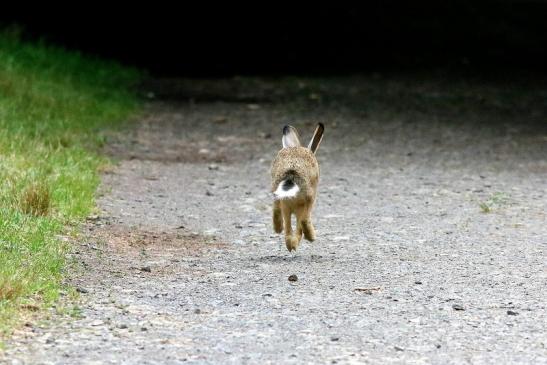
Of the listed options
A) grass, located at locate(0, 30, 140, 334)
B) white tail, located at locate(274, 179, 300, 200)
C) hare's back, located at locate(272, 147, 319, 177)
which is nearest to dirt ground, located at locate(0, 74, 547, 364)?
grass, located at locate(0, 30, 140, 334)

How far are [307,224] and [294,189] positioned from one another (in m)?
0.51

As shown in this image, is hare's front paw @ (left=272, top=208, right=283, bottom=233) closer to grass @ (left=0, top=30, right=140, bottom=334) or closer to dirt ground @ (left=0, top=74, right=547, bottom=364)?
dirt ground @ (left=0, top=74, right=547, bottom=364)

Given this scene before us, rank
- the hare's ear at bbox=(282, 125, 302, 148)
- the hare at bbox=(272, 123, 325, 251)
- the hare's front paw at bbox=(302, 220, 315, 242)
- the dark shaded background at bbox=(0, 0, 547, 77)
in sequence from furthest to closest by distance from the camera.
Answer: the dark shaded background at bbox=(0, 0, 547, 77), the hare's ear at bbox=(282, 125, 302, 148), the hare's front paw at bbox=(302, 220, 315, 242), the hare at bbox=(272, 123, 325, 251)

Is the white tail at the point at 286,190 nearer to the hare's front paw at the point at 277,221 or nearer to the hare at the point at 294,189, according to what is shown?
the hare at the point at 294,189

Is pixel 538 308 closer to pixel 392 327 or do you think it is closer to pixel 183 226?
pixel 392 327

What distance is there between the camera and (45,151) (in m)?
10.8

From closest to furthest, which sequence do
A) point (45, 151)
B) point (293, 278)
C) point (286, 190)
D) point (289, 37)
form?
point (293, 278), point (286, 190), point (45, 151), point (289, 37)

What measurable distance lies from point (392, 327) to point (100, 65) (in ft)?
44.9

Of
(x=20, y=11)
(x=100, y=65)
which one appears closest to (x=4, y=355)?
(x=100, y=65)

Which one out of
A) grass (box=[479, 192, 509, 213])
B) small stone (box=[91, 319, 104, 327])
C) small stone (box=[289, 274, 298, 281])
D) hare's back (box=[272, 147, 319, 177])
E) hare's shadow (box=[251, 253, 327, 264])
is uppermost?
grass (box=[479, 192, 509, 213])

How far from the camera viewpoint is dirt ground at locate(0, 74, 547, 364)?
5691 mm

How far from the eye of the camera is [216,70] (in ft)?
69.1

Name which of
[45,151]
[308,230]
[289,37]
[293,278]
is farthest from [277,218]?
[289,37]

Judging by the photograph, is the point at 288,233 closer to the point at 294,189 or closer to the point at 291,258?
the point at 291,258
